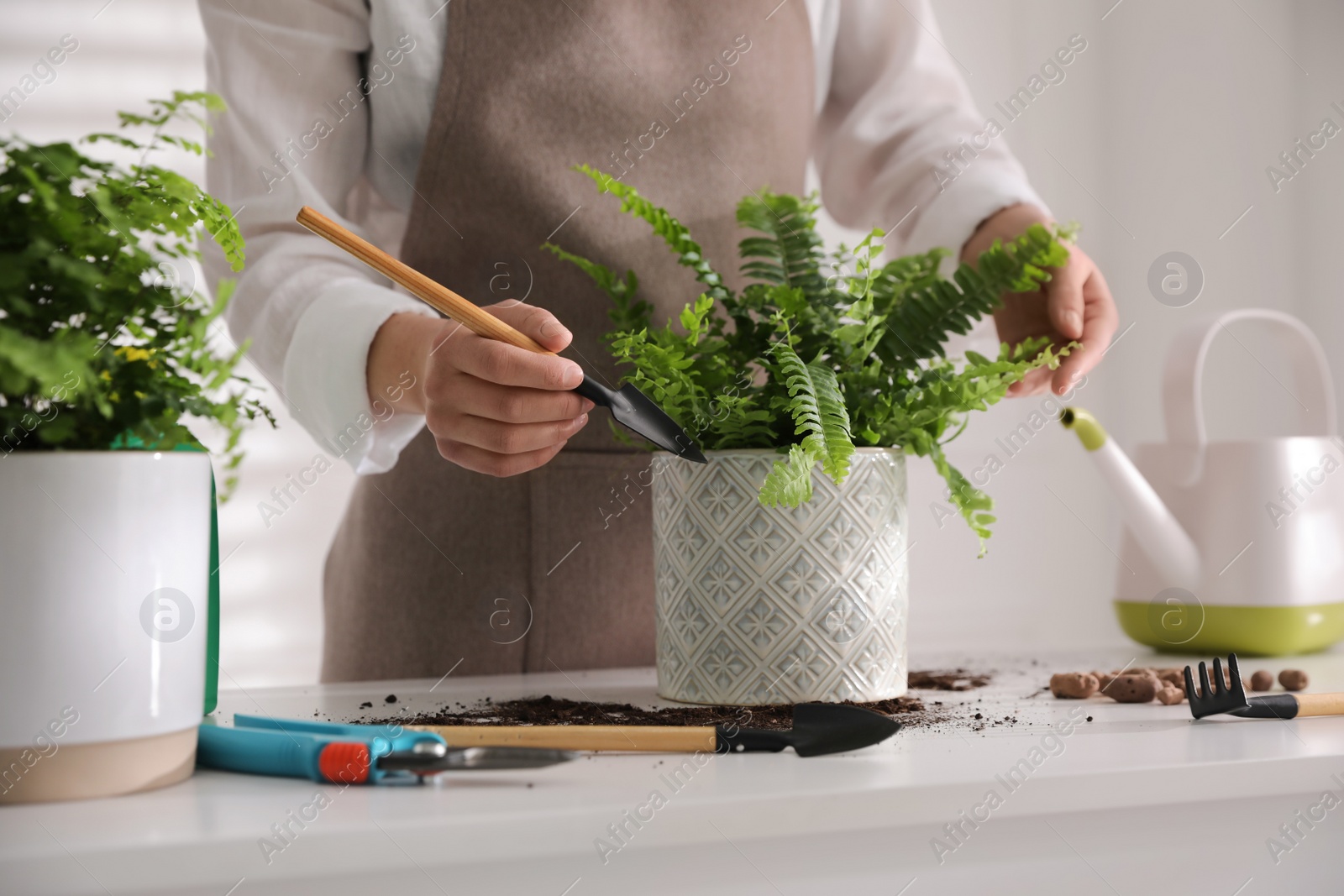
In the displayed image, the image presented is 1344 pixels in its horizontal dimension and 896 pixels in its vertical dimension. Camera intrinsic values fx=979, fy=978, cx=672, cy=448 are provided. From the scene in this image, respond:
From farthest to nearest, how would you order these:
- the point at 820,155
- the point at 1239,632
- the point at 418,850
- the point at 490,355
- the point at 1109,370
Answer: the point at 1109,370 → the point at 820,155 → the point at 1239,632 → the point at 490,355 → the point at 418,850

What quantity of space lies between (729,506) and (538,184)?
41 cm

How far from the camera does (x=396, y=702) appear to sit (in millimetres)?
657

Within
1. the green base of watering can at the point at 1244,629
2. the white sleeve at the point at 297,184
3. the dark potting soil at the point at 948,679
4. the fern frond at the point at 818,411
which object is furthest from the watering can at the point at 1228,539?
the white sleeve at the point at 297,184

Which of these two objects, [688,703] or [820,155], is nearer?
[688,703]

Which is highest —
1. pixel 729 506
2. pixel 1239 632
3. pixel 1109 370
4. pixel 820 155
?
pixel 820 155

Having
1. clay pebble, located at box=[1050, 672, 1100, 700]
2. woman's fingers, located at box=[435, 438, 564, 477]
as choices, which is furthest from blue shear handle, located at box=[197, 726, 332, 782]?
clay pebble, located at box=[1050, 672, 1100, 700]

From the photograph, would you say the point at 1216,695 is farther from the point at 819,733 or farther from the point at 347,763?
the point at 347,763

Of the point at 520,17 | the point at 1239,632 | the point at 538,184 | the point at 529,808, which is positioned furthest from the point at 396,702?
the point at 1239,632

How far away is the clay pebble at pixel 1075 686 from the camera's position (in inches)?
25.1

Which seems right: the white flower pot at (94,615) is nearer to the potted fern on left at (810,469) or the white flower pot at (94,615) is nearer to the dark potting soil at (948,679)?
the potted fern on left at (810,469)

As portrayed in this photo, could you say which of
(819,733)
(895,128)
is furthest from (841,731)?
(895,128)

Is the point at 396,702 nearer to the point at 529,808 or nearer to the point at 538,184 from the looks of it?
the point at 529,808

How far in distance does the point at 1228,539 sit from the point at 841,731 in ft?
1.81

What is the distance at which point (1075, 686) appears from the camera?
0.64m
